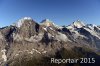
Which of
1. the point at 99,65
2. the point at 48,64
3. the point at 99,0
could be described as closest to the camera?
the point at 99,0

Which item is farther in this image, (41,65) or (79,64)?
(41,65)

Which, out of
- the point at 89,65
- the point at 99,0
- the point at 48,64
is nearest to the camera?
the point at 99,0

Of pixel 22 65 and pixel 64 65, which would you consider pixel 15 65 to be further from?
pixel 64 65

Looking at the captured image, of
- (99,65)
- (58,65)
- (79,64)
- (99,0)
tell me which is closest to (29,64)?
(58,65)

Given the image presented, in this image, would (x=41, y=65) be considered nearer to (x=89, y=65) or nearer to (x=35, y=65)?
(x=35, y=65)

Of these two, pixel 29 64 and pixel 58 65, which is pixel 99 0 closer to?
pixel 58 65

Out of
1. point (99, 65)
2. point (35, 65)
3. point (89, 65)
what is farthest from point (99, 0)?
point (35, 65)

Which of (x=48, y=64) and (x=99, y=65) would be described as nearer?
(x=99, y=65)

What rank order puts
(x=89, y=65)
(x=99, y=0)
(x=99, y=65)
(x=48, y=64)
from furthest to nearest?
(x=48, y=64) → (x=89, y=65) → (x=99, y=65) → (x=99, y=0)
